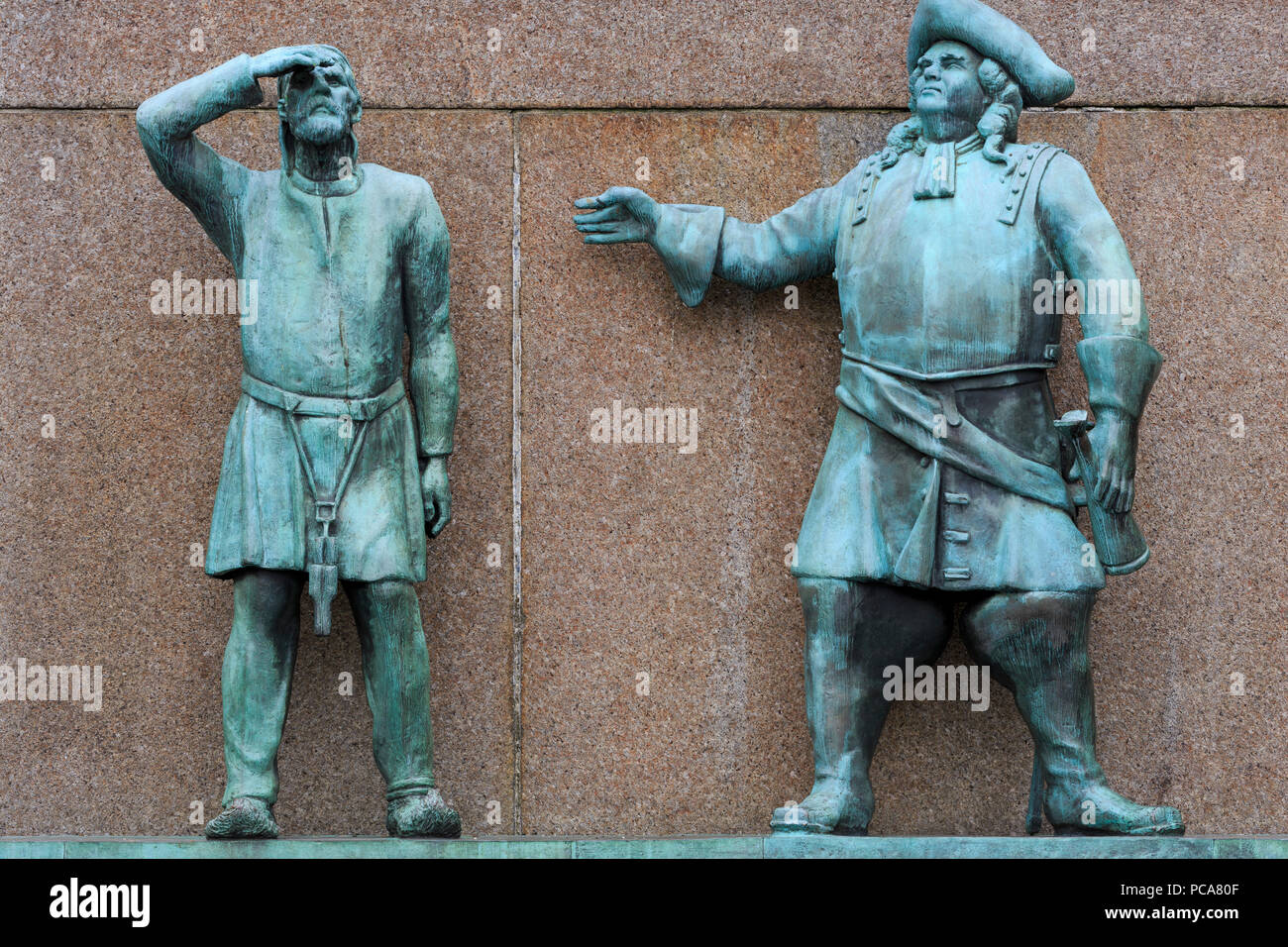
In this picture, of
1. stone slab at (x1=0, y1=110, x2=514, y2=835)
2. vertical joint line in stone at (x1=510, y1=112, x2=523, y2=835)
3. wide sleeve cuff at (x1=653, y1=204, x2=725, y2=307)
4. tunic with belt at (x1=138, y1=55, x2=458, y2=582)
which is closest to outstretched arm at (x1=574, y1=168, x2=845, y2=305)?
wide sleeve cuff at (x1=653, y1=204, x2=725, y2=307)

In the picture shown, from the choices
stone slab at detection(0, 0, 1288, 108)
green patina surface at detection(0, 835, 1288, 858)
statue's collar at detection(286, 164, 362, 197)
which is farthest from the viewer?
stone slab at detection(0, 0, 1288, 108)

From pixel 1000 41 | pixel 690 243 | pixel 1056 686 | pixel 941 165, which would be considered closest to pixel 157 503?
pixel 690 243

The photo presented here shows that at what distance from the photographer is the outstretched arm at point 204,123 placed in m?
8.12

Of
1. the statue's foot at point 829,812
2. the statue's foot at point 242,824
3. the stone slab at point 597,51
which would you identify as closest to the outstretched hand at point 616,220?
the stone slab at point 597,51

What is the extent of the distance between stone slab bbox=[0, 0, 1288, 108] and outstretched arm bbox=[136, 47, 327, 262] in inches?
27.8

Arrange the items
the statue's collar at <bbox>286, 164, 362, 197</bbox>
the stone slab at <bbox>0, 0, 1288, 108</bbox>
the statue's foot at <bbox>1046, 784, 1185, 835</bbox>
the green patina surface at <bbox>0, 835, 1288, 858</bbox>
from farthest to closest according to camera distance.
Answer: the stone slab at <bbox>0, 0, 1288, 108</bbox> < the statue's collar at <bbox>286, 164, 362, 197</bbox> < the statue's foot at <bbox>1046, 784, 1185, 835</bbox> < the green patina surface at <bbox>0, 835, 1288, 858</bbox>

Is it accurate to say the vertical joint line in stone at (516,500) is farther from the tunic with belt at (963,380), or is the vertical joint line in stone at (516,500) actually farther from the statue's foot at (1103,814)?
the statue's foot at (1103,814)

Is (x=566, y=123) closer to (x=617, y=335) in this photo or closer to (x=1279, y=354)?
(x=617, y=335)

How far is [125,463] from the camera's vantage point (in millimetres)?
8820

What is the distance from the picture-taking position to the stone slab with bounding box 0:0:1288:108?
29.5ft

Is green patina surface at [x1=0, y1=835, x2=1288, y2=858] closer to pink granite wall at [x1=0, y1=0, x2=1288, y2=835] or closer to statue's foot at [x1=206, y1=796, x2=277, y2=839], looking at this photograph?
statue's foot at [x1=206, y1=796, x2=277, y2=839]

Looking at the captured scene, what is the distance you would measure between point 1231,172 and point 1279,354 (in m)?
0.65

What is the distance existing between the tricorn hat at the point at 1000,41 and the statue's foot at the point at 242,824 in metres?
3.28

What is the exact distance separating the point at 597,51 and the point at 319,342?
157 cm
